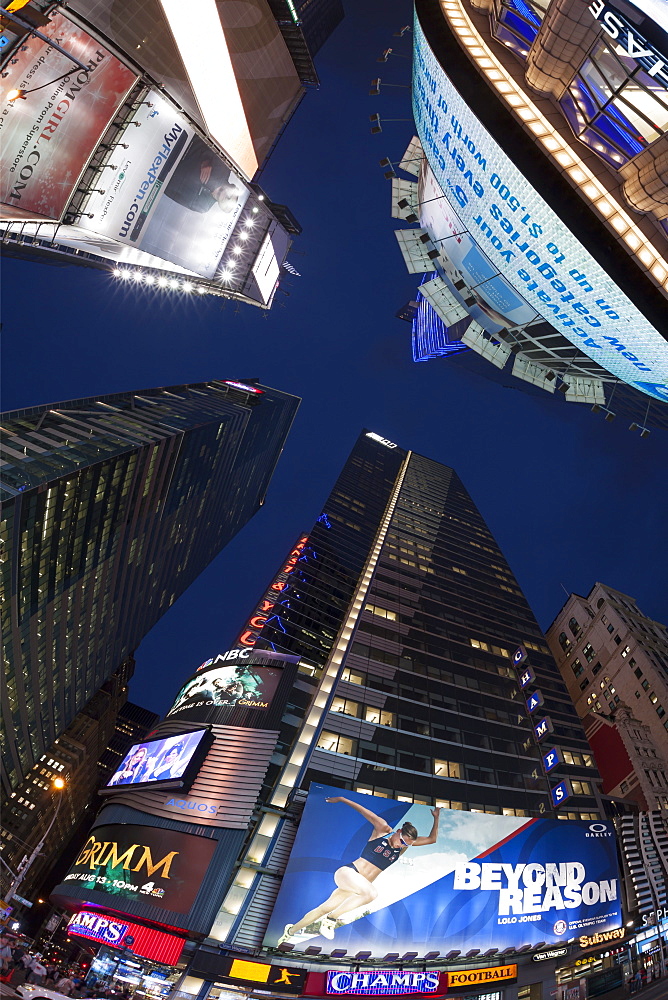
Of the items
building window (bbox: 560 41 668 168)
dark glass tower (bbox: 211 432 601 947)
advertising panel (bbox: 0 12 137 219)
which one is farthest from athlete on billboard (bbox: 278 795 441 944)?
building window (bbox: 560 41 668 168)

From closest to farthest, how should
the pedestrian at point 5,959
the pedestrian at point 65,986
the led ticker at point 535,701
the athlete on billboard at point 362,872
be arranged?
the pedestrian at point 5,959 → the pedestrian at point 65,986 → the athlete on billboard at point 362,872 → the led ticker at point 535,701

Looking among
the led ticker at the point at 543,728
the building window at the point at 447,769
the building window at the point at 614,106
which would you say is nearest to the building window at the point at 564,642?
the led ticker at the point at 543,728

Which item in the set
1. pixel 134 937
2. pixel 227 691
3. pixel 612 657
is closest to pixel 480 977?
pixel 134 937

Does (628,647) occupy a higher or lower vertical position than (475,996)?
higher

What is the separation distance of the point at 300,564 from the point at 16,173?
64.4m

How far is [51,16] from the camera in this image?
19.5 m

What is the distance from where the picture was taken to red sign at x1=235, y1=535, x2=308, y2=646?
59219 millimetres

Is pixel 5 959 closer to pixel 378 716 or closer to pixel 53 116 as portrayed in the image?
pixel 378 716

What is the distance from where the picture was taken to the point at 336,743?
42.5 metres

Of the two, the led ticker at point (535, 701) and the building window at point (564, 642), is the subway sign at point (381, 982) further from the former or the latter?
the building window at point (564, 642)

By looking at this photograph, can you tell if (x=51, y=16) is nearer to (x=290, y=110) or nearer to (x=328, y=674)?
(x=290, y=110)

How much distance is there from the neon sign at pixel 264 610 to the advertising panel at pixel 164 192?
132ft

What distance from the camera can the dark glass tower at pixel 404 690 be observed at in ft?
132

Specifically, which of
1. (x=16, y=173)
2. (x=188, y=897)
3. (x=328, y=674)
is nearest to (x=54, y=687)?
(x=328, y=674)
